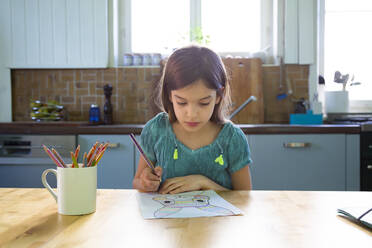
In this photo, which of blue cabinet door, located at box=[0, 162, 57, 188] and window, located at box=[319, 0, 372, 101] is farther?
window, located at box=[319, 0, 372, 101]

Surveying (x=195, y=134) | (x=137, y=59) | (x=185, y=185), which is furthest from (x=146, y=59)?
(x=185, y=185)

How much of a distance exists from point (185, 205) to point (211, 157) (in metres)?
0.48

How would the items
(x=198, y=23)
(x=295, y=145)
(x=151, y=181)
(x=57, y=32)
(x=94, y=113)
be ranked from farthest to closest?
(x=198, y=23)
(x=57, y=32)
(x=94, y=113)
(x=295, y=145)
(x=151, y=181)

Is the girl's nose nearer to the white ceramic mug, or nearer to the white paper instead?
the white paper

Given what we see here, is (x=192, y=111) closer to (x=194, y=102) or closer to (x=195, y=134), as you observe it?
(x=194, y=102)

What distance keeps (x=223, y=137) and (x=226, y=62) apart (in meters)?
1.69

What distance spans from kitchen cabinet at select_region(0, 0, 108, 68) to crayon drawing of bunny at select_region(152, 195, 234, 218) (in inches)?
92.7

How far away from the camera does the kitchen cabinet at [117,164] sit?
2.58 metres

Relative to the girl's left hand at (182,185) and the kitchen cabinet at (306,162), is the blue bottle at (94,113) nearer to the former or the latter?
the kitchen cabinet at (306,162)

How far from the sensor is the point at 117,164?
2584mm

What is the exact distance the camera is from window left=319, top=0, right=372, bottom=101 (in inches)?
132

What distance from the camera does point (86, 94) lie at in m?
3.28

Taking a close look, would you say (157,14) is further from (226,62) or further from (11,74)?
(11,74)

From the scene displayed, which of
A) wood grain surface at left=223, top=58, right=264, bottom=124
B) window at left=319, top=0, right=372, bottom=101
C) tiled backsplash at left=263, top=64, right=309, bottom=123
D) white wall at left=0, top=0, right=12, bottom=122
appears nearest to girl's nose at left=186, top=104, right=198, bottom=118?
wood grain surface at left=223, top=58, right=264, bottom=124
